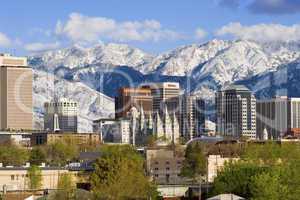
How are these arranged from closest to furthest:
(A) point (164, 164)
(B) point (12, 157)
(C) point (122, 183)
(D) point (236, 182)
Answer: (C) point (122, 183)
(D) point (236, 182)
(A) point (164, 164)
(B) point (12, 157)

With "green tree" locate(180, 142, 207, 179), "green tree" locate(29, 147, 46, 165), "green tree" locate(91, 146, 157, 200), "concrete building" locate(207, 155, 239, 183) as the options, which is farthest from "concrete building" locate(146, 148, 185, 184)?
"green tree" locate(91, 146, 157, 200)

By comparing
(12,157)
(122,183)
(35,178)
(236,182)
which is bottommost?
(35,178)

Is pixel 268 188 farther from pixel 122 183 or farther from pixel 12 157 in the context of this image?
pixel 12 157

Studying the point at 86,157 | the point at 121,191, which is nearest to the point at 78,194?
the point at 121,191

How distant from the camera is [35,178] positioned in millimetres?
85375

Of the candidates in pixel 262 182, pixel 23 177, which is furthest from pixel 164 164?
pixel 262 182

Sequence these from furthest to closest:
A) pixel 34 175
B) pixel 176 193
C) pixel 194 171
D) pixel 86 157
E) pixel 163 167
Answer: pixel 86 157 → pixel 163 167 → pixel 194 171 → pixel 34 175 → pixel 176 193

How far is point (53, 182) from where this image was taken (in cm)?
9150

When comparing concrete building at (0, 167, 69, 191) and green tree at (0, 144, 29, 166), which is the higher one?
green tree at (0, 144, 29, 166)

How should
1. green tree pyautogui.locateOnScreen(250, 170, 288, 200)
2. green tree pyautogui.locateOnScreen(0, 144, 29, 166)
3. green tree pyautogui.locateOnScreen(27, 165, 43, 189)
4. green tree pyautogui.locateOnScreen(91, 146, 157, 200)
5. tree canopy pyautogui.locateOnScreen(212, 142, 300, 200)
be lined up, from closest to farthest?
1. green tree pyautogui.locateOnScreen(250, 170, 288, 200)
2. tree canopy pyautogui.locateOnScreen(212, 142, 300, 200)
3. green tree pyautogui.locateOnScreen(91, 146, 157, 200)
4. green tree pyautogui.locateOnScreen(27, 165, 43, 189)
5. green tree pyautogui.locateOnScreen(0, 144, 29, 166)

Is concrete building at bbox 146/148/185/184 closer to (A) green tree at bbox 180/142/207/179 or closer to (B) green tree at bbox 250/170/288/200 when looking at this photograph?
(A) green tree at bbox 180/142/207/179

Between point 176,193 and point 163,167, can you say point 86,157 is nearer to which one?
point 163,167

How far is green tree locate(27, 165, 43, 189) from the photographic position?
8375 cm

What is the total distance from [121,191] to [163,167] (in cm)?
6233
